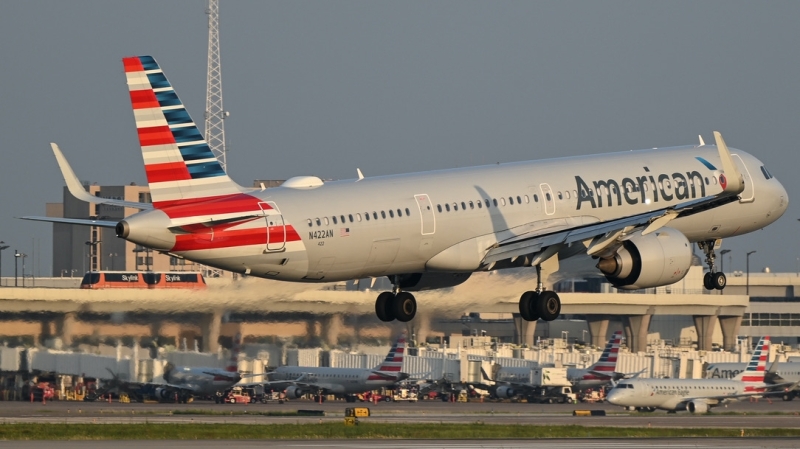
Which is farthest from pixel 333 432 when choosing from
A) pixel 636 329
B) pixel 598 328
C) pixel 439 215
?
pixel 598 328

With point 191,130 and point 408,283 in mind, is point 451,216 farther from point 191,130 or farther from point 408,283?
point 191,130

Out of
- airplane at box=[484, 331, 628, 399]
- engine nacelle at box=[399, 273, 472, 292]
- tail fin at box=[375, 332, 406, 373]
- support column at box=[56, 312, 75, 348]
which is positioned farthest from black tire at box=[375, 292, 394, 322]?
airplane at box=[484, 331, 628, 399]

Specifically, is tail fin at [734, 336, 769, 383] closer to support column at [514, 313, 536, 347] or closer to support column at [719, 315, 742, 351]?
support column at [514, 313, 536, 347]

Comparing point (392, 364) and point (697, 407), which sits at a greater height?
point (392, 364)

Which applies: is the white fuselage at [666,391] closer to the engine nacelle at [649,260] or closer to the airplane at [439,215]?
the airplane at [439,215]

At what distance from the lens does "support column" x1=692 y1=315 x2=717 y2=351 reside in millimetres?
116906

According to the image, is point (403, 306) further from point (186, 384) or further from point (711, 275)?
point (186, 384)

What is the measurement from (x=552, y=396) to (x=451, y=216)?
160ft

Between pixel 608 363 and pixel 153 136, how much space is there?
189ft

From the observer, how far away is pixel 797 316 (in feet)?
534

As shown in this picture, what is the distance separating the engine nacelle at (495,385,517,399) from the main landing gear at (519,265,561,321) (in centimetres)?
4378

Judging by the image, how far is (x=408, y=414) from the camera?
76.5 metres

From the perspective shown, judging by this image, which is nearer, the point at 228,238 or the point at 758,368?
the point at 228,238

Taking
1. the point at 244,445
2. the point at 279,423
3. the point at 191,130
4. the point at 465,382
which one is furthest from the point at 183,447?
the point at 465,382
